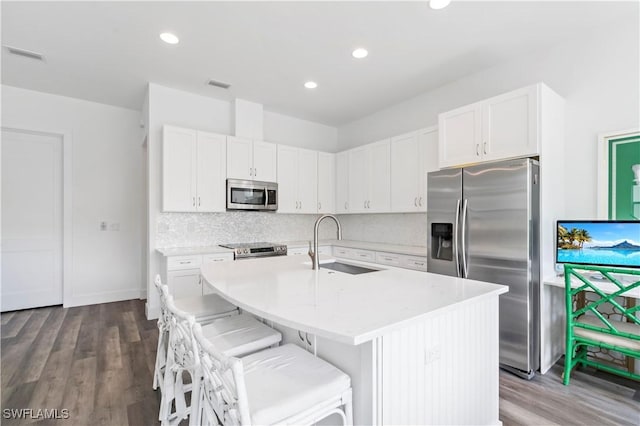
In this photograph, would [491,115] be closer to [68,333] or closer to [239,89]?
[239,89]

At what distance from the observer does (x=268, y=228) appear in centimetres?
488

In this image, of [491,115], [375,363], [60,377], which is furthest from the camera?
[491,115]

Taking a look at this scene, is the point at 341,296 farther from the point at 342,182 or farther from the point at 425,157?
the point at 342,182

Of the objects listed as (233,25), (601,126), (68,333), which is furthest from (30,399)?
(601,126)

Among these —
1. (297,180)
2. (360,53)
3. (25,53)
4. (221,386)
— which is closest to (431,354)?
(221,386)

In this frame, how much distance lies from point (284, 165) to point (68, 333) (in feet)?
10.5

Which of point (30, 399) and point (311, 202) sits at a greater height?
point (311, 202)

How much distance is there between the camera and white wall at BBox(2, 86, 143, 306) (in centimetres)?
421

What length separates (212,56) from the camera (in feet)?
10.4

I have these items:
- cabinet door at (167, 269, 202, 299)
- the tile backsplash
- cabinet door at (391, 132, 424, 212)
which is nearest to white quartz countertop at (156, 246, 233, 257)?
cabinet door at (167, 269, 202, 299)

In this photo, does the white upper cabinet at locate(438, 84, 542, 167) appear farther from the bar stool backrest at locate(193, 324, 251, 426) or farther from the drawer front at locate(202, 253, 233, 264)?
the bar stool backrest at locate(193, 324, 251, 426)

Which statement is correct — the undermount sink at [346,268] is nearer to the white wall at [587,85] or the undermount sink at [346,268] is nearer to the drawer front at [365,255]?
the drawer front at [365,255]

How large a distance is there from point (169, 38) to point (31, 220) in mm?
3286

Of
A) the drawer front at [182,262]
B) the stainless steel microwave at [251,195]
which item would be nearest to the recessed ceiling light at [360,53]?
the stainless steel microwave at [251,195]
